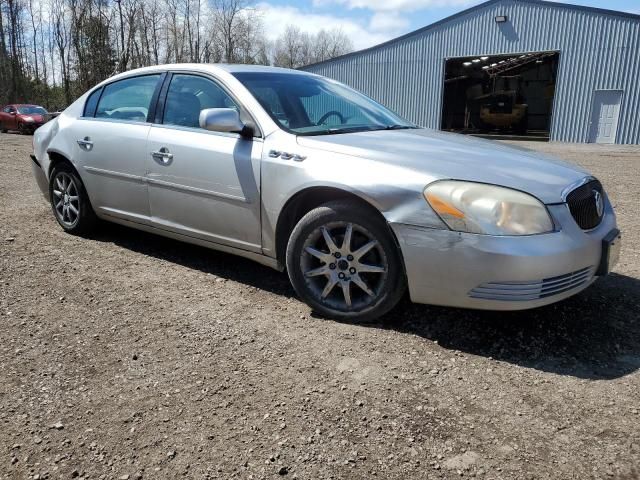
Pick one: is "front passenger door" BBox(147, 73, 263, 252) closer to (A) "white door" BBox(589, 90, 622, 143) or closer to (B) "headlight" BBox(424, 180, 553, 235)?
(B) "headlight" BBox(424, 180, 553, 235)

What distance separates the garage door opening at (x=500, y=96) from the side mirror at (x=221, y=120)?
24.1m

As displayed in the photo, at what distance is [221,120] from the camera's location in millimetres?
3252

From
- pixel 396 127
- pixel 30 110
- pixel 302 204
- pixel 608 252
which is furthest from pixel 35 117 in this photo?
pixel 608 252

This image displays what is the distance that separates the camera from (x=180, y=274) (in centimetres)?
398

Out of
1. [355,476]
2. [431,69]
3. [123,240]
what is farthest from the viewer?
[431,69]

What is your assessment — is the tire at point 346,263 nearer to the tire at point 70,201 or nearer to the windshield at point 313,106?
the windshield at point 313,106

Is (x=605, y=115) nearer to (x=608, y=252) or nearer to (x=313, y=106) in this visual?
(x=313, y=106)

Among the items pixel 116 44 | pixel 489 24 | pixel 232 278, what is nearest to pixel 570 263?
pixel 232 278

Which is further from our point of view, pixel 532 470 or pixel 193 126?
pixel 193 126

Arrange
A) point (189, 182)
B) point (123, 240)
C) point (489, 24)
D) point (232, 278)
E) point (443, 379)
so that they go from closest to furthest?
point (443, 379) → point (189, 182) → point (232, 278) → point (123, 240) → point (489, 24)

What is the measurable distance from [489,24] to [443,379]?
23.4 m

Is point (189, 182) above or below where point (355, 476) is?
above

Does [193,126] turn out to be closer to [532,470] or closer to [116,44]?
[532,470]

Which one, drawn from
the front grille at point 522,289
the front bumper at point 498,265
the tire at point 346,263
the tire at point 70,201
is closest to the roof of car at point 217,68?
the tire at point 70,201
